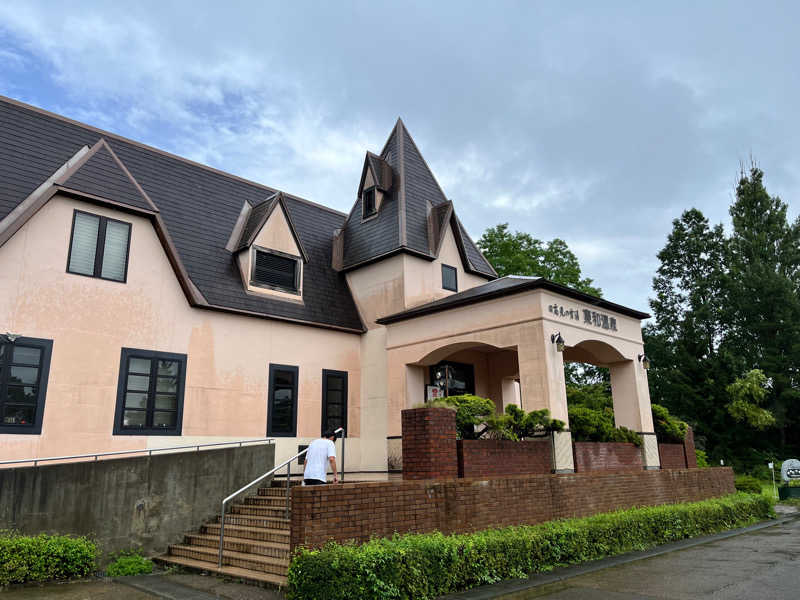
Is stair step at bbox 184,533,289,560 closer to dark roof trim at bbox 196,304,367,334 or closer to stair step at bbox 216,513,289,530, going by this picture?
stair step at bbox 216,513,289,530

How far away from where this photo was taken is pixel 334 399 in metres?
17.5

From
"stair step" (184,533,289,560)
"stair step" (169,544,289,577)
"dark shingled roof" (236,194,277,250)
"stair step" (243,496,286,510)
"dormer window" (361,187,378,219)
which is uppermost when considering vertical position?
"dormer window" (361,187,378,219)

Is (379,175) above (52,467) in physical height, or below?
above

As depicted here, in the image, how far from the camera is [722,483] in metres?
18.2

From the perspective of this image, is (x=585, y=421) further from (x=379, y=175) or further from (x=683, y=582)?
(x=379, y=175)

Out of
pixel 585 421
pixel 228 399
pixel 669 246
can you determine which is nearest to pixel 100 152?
pixel 228 399

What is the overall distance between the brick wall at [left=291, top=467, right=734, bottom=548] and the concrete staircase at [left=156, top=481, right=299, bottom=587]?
141cm

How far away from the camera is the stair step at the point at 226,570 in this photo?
28.2 ft

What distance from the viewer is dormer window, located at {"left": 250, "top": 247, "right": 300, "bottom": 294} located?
664 inches

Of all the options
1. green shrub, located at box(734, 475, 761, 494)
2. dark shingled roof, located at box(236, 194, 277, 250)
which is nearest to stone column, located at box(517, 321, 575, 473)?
dark shingled roof, located at box(236, 194, 277, 250)

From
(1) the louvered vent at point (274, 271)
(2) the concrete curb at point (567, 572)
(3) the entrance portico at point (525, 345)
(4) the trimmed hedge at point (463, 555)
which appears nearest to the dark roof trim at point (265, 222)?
(1) the louvered vent at point (274, 271)

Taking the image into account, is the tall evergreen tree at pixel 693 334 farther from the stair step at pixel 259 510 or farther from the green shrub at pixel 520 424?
the stair step at pixel 259 510

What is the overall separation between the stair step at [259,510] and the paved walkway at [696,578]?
4956mm

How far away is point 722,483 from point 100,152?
66.4 ft
